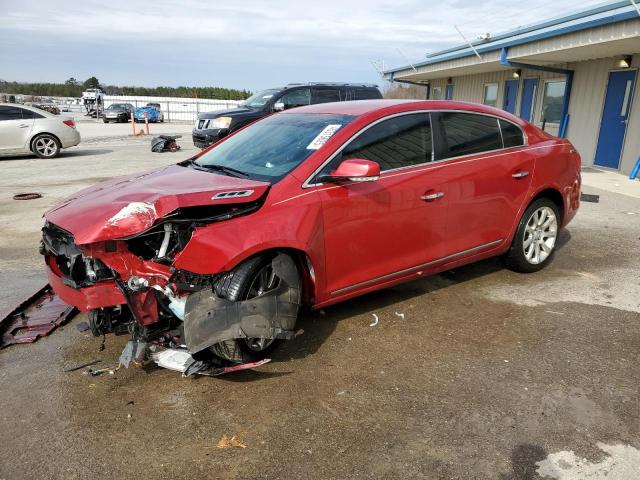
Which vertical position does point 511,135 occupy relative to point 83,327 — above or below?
above

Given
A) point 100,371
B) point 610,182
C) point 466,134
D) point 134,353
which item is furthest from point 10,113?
point 610,182

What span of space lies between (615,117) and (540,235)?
9786mm

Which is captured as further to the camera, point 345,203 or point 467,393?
point 345,203

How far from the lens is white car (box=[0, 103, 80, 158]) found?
1355 cm

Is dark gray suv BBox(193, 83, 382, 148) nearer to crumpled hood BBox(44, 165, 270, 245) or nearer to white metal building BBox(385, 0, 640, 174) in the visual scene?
white metal building BBox(385, 0, 640, 174)

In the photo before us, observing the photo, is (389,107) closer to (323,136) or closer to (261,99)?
(323,136)

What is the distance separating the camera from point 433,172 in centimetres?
400

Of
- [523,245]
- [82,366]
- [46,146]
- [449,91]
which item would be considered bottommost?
[82,366]

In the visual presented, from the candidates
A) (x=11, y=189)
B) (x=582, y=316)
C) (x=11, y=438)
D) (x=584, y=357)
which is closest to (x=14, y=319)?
(x=11, y=438)

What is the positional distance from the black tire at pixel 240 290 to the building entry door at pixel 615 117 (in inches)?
489

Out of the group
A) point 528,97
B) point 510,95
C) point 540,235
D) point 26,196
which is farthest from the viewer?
point 510,95

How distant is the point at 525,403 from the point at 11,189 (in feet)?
32.1

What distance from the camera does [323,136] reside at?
3.72m

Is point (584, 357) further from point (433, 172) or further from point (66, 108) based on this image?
point (66, 108)
